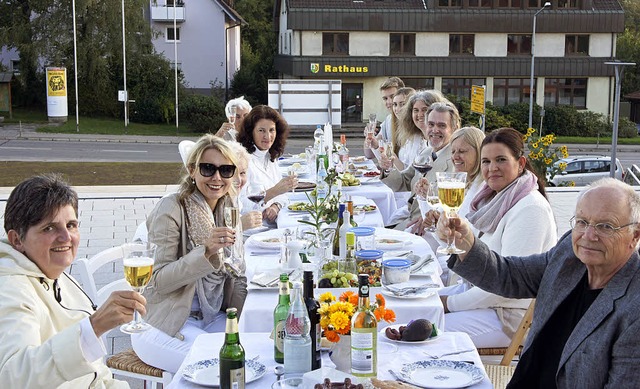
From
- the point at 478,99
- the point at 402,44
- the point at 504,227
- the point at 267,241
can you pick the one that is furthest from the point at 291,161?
the point at 402,44

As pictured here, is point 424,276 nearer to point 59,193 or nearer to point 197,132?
point 59,193

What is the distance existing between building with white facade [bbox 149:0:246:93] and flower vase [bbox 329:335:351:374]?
122 ft

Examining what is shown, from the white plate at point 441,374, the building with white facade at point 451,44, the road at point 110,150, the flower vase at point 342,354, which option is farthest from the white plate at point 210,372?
the building with white facade at point 451,44

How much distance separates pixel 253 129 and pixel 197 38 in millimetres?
34040

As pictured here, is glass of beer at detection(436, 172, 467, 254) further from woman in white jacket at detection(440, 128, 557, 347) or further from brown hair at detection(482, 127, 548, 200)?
brown hair at detection(482, 127, 548, 200)

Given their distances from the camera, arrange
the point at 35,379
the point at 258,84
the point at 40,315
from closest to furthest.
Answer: the point at 35,379 < the point at 40,315 < the point at 258,84

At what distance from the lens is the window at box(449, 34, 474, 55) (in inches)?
1499

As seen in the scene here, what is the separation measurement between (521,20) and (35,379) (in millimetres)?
37636

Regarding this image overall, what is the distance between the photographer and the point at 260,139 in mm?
7441

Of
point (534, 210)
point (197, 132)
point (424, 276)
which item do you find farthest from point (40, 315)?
point (197, 132)

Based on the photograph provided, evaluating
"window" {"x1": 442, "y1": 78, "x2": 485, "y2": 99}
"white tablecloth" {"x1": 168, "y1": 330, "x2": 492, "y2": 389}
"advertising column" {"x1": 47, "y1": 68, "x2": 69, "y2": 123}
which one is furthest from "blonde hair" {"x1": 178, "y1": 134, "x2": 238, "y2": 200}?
"window" {"x1": 442, "y1": 78, "x2": 485, "y2": 99}

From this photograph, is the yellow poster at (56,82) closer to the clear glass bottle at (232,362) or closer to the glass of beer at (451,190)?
the glass of beer at (451,190)

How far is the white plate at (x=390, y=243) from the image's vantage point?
4.99 m

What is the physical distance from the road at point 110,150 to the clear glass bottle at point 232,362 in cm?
2084
